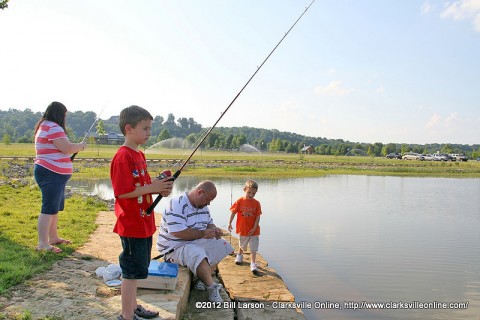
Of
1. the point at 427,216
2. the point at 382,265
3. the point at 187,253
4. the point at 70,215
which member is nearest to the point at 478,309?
the point at 382,265

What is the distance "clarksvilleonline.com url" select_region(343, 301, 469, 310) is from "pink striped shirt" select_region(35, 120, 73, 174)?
4.45m

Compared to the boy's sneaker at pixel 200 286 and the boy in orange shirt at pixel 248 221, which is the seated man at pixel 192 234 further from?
the boy in orange shirt at pixel 248 221

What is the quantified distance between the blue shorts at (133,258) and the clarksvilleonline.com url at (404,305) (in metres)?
3.80

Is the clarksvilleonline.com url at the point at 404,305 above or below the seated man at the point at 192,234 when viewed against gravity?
below

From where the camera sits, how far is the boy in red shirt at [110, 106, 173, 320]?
3207mm

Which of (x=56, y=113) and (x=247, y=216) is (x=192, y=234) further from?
(x=56, y=113)

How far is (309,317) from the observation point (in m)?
5.71

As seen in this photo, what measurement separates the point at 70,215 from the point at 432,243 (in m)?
8.54

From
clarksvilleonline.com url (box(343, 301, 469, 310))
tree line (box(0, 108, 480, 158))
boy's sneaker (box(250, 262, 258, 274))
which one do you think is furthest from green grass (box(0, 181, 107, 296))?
tree line (box(0, 108, 480, 158))

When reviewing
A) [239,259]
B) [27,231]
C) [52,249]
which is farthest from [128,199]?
[27,231]

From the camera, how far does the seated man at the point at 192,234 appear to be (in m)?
4.70

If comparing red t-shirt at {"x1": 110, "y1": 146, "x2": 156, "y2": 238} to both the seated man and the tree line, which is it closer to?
the seated man

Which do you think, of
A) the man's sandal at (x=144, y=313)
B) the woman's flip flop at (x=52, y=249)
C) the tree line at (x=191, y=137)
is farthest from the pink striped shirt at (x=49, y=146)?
the tree line at (x=191, y=137)

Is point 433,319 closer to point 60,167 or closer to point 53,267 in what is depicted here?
point 53,267
